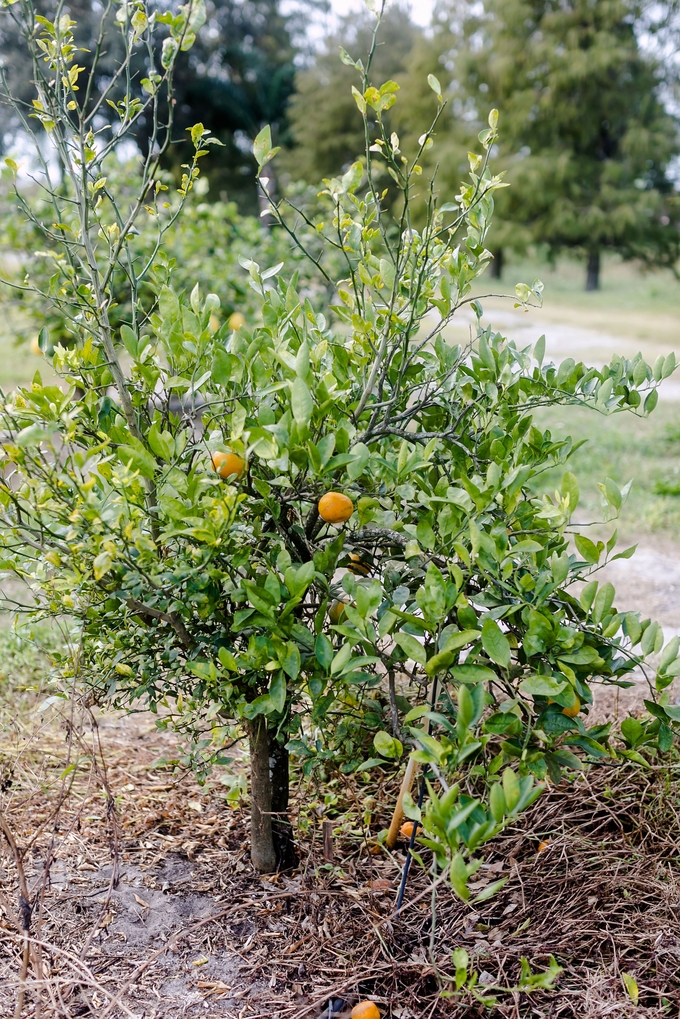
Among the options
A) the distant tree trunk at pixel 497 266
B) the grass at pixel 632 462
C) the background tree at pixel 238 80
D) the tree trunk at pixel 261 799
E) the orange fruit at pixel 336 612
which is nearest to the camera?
the orange fruit at pixel 336 612

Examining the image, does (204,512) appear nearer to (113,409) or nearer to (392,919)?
(113,409)

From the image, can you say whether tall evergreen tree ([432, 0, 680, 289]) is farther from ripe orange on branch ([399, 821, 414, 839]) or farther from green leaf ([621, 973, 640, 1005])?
green leaf ([621, 973, 640, 1005])

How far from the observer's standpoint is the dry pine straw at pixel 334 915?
5.40 feet

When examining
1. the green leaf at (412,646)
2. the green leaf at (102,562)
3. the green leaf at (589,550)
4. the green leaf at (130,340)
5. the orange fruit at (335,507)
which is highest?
the green leaf at (130,340)

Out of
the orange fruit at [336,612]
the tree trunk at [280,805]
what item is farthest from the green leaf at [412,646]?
the tree trunk at [280,805]

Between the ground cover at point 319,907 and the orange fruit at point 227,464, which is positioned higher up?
the orange fruit at point 227,464

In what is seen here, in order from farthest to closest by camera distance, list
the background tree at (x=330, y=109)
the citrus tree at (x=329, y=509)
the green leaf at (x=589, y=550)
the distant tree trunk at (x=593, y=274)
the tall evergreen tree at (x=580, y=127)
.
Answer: the background tree at (x=330, y=109)
the distant tree trunk at (x=593, y=274)
the tall evergreen tree at (x=580, y=127)
the green leaf at (x=589, y=550)
the citrus tree at (x=329, y=509)

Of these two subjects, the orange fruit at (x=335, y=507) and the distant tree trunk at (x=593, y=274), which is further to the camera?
the distant tree trunk at (x=593, y=274)

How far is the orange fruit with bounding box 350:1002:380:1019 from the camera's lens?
1.55 metres

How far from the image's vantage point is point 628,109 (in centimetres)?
2075

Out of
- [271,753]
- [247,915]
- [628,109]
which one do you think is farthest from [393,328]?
[628,109]

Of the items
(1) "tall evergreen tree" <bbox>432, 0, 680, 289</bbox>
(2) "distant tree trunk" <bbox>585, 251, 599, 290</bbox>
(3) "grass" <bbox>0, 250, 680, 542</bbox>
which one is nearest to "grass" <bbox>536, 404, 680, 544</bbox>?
(3) "grass" <bbox>0, 250, 680, 542</bbox>

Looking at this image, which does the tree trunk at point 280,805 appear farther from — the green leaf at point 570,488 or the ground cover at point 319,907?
the green leaf at point 570,488

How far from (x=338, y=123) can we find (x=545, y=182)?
8320 mm
